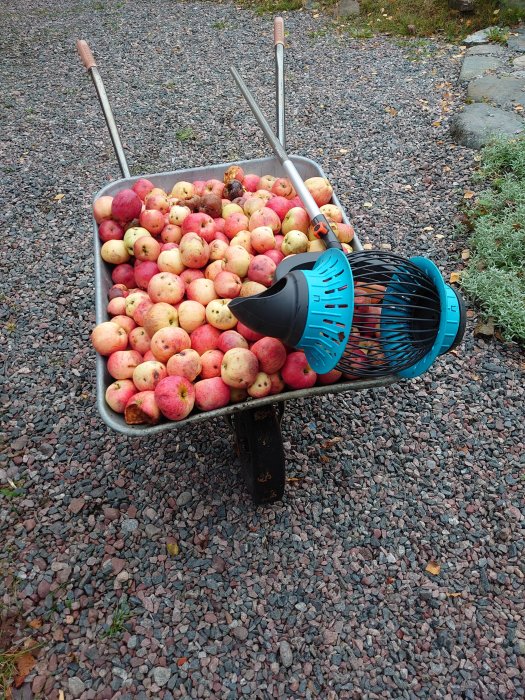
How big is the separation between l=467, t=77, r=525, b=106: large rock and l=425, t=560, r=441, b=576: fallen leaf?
5.12 m

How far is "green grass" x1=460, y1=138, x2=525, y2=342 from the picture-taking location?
352cm

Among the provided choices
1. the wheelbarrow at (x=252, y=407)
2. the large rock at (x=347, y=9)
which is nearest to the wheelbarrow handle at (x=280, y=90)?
the wheelbarrow at (x=252, y=407)

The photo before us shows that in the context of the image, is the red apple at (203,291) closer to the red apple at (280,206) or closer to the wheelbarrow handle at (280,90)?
the red apple at (280,206)

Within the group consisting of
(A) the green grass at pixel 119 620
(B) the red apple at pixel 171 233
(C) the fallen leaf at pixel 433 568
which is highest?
(B) the red apple at pixel 171 233

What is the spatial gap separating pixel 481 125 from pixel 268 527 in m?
4.62

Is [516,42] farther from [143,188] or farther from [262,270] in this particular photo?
[262,270]

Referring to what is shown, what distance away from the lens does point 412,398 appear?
3195mm

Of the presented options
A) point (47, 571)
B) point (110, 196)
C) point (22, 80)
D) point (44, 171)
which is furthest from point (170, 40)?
point (47, 571)

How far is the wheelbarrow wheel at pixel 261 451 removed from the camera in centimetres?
223

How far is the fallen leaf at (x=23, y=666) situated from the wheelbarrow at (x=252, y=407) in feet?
3.74

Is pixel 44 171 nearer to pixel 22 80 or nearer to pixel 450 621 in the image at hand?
pixel 22 80

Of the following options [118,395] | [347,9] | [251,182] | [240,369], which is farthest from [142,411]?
[347,9]

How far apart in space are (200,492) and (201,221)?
137cm

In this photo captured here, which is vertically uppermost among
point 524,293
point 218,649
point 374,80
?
point 374,80
